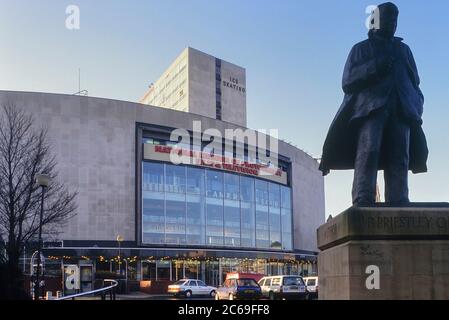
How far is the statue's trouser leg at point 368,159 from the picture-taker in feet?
32.0

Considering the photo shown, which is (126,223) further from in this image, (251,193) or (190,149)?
(251,193)

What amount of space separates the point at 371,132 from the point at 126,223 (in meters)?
49.4

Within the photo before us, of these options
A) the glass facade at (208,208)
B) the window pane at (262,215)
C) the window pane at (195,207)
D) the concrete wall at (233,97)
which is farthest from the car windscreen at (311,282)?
the concrete wall at (233,97)

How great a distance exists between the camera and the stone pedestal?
28.8 ft

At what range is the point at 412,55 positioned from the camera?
34.7 feet

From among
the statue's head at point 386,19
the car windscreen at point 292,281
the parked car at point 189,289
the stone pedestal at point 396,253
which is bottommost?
the parked car at point 189,289

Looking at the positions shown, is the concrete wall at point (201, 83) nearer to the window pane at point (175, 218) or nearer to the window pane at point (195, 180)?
the window pane at point (195, 180)

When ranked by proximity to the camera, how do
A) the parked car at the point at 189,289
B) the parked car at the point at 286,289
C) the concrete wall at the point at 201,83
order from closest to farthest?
the parked car at the point at 286,289, the parked car at the point at 189,289, the concrete wall at the point at 201,83

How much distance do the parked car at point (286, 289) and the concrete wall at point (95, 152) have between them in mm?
25598

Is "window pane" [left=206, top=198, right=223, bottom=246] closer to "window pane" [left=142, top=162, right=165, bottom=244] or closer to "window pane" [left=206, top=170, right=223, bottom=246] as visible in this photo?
"window pane" [left=206, top=170, right=223, bottom=246]

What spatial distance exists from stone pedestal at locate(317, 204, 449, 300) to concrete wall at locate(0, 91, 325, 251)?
4895 cm

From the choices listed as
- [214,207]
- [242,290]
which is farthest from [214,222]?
[242,290]

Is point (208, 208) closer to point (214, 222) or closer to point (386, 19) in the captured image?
point (214, 222)

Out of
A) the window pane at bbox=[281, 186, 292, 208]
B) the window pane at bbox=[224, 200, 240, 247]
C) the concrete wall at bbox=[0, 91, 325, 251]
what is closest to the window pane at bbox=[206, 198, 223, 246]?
the window pane at bbox=[224, 200, 240, 247]
